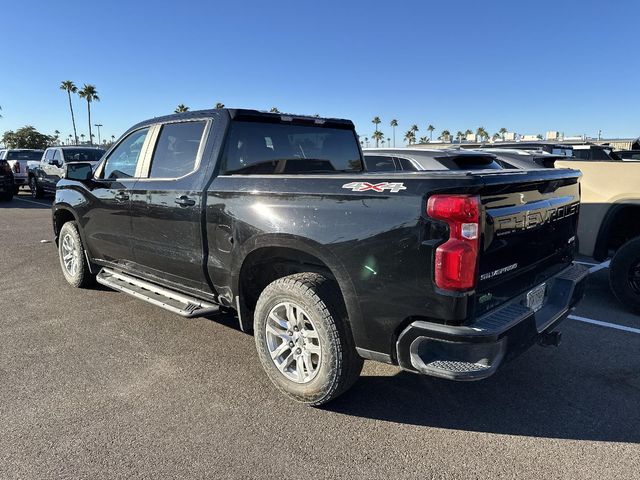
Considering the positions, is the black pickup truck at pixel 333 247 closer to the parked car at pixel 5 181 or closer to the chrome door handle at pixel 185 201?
the chrome door handle at pixel 185 201

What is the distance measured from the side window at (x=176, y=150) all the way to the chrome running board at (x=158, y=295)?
3.36 feet

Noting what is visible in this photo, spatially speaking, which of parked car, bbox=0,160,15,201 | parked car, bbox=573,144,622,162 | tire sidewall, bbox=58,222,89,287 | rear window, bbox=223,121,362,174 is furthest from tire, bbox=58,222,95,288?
parked car, bbox=0,160,15,201

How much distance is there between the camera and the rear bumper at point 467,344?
2498 millimetres

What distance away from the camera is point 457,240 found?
245 centimetres

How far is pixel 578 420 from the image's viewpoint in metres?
3.05

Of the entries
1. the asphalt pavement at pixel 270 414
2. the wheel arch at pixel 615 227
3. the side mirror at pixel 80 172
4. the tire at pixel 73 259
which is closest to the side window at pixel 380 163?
the wheel arch at pixel 615 227

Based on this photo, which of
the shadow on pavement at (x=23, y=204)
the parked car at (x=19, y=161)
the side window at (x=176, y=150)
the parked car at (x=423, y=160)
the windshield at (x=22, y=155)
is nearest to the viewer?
the side window at (x=176, y=150)

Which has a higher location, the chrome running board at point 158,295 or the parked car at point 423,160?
the parked car at point 423,160

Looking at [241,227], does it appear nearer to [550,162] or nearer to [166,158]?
[166,158]

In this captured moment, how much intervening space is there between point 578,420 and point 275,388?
2000 mm

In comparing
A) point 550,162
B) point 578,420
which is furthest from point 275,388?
point 550,162

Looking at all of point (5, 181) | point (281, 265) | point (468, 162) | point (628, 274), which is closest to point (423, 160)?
point (468, 162)

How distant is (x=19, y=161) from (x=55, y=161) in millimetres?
5552

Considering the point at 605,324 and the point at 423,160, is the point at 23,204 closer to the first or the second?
the point at 423,160
